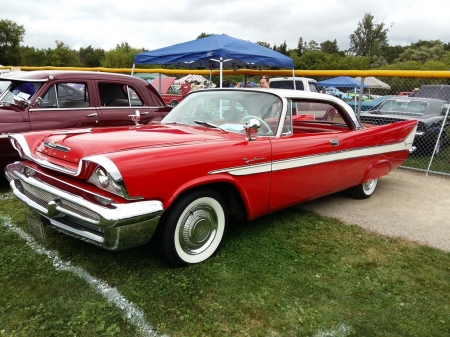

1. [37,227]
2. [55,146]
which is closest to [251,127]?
[55,146]

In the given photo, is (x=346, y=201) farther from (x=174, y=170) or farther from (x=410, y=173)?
(x=174, y=170)

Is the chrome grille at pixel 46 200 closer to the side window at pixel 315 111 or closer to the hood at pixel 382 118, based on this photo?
the side window at pixel 315 111

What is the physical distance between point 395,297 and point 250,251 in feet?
3.81

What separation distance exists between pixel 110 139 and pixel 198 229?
97 cm

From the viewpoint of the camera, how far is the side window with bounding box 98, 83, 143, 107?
555 cm

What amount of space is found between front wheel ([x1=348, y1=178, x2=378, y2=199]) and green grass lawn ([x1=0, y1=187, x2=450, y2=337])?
125 centimetres

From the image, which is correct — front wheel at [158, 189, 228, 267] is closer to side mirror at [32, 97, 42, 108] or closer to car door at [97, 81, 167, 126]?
car door at [97, 81, 167, 126]

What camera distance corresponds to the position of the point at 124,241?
2.41m

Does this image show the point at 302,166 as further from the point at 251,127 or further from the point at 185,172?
the point at 185,172

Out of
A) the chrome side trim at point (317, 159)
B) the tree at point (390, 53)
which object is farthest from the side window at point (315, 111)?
the tree at point (390, 53)

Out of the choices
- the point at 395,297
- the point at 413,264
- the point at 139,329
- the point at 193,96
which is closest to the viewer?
the point at 139,329

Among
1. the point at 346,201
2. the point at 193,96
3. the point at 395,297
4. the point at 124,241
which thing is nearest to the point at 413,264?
the point at 395,297

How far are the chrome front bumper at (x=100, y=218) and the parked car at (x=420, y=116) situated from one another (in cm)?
621

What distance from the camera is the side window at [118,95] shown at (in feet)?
18.2
